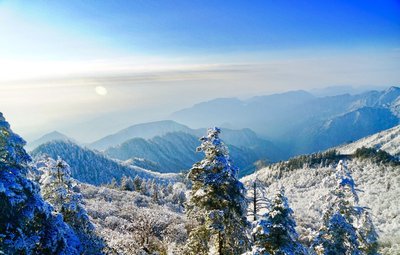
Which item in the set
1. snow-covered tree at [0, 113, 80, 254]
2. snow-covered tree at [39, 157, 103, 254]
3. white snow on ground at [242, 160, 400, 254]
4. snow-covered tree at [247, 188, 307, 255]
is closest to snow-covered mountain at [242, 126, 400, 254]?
white snow on ground at [242, 160, 400, 254]

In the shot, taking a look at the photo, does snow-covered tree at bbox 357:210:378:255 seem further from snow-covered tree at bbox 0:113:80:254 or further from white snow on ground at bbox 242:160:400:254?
white snow on ground at bbox 242:160:400:254

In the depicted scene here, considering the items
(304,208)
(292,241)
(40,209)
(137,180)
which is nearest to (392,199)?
(304,208)

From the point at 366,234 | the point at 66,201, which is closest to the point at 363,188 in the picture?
the point at 366,234

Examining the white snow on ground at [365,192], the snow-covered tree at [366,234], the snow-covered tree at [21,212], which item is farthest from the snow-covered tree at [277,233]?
the white snow on ground at [365,192]

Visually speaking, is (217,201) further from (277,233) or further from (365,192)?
(365,192)

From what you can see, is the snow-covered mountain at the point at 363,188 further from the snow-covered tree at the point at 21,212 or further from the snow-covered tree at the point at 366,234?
the snow-covered tree at the point at 21,212

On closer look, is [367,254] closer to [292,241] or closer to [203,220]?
[292,241]
